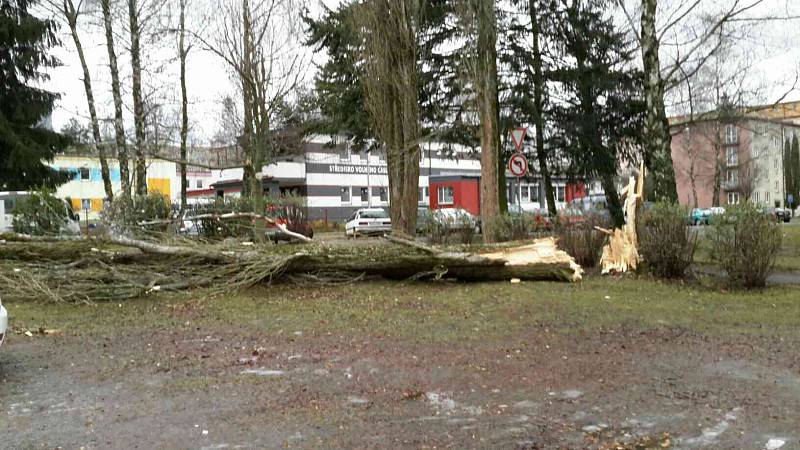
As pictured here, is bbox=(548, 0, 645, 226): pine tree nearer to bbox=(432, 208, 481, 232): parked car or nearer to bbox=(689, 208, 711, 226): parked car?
bbox=(432, 208, 481, 232): parked car

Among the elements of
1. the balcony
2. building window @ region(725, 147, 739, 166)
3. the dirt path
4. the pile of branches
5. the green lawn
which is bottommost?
the dirt path

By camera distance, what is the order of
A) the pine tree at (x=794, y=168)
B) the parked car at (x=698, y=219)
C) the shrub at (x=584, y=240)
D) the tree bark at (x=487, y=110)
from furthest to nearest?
1. the pine tree at (x=794, y=168)
2. the tree bark at (x=487, y=110)
3. the shrub at (x=584, y=240)
4. the parked car at (x=698, y=219)

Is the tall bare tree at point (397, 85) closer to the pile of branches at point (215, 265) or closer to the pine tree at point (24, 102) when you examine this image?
the pile of branches at point (215, 265)

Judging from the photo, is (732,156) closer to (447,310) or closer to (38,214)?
(38,214)

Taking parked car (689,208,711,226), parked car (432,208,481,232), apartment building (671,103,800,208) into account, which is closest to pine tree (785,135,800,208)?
apartment building (671,103,800,208)

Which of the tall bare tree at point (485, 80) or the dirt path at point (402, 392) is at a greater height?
the tall bare tree at point (485, 80)

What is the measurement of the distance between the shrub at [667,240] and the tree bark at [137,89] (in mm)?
17834

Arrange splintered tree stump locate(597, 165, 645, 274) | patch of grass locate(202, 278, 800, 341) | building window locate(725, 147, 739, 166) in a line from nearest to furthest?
patch of grass locate(202, 278, 800, 341) → splintered tree stump locate(597, 165, 645, 274) → building window locate(725, 147, 739, 166)

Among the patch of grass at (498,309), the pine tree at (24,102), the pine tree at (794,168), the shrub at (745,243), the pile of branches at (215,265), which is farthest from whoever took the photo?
the pine tree at (794,168)

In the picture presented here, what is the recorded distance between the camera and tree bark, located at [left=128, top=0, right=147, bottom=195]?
22.9 meters

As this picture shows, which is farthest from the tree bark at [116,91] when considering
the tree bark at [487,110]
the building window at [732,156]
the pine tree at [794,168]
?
the pine tree at [794,168]

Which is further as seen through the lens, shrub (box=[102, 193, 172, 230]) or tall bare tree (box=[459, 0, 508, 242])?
shrub (box=[102, 193, 172, 230])

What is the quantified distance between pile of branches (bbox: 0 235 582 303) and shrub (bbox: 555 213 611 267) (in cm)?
157

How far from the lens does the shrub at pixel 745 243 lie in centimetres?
940
